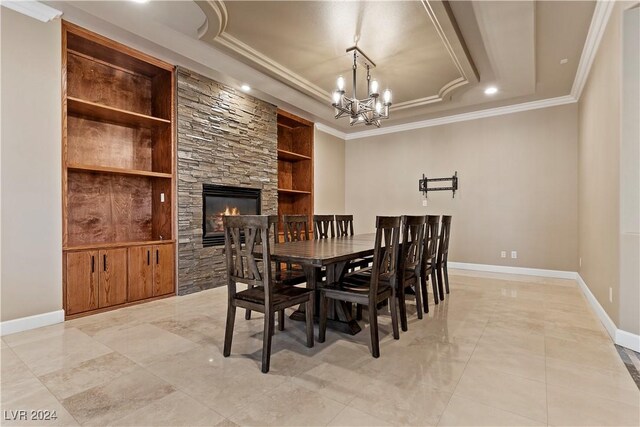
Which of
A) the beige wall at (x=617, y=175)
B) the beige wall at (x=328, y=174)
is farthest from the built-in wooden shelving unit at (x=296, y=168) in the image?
the beige wall at (x=617, y=175)

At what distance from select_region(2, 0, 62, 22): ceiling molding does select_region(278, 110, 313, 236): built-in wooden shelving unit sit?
359 cm

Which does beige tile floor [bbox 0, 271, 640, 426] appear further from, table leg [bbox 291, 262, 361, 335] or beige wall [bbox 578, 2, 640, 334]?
beige wall [bbox 578, 2, 640, 334]

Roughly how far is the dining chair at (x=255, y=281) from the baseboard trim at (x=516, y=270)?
A: 167 inches

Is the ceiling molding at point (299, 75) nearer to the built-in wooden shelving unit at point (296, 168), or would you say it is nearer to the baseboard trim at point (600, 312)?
the built-in wooden shelving unit at point (296, 168)

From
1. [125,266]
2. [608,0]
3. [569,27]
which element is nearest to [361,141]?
[569,27]

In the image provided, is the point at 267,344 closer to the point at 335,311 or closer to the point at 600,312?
the point at 335,311

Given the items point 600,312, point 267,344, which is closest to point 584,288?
point 600,312

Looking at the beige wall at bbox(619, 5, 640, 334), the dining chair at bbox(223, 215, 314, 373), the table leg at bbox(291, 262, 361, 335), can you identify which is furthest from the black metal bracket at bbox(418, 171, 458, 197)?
the dining chair at bbox(223, 215, 314, 373)

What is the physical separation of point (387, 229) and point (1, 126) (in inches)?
129

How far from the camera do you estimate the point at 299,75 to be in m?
4.22

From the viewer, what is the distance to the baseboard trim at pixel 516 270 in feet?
16.1

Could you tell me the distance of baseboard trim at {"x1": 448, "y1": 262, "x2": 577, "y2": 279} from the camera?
4.89 metres

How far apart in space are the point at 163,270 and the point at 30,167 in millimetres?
1617

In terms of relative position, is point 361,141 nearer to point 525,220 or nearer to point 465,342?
point 525,220
